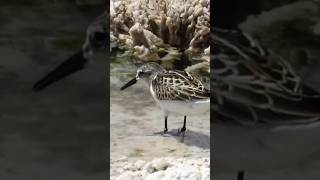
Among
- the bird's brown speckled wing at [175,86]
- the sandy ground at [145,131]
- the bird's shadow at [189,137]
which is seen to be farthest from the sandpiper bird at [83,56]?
the bird's shadow at [189,137]

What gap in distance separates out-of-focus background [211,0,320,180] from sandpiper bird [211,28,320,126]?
49 millimetres

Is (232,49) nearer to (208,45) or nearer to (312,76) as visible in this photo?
(208,45)

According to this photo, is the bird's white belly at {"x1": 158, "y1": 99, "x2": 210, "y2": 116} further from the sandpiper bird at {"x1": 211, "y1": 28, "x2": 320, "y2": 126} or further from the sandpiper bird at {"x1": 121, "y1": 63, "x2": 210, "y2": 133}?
the sandpiper bird at {"x1": 211, "y1": 28, "x2": 320, "y2": 126}

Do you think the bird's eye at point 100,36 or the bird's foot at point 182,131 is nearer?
the bird's eye at point 100,36

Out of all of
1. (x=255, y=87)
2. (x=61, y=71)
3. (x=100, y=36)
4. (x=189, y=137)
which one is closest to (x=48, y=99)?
(x=61, y=71)

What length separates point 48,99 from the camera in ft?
10.2

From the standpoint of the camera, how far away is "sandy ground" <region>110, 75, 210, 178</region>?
3.25 m

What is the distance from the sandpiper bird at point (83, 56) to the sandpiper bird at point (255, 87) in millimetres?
657

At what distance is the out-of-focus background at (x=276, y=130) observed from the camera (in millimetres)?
3129

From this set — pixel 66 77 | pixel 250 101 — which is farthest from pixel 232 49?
pixel 66 77

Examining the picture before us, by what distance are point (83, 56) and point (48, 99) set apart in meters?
0.32

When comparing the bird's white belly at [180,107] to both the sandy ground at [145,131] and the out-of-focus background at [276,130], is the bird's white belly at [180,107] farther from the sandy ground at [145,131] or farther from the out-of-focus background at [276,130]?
the out-of-focus background at [276,130]

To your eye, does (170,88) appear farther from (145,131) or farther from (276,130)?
(276,130)

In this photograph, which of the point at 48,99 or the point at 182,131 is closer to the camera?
A: the point at 48,99
